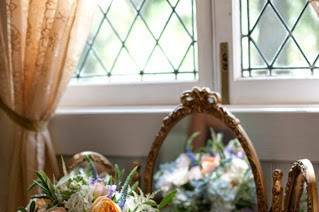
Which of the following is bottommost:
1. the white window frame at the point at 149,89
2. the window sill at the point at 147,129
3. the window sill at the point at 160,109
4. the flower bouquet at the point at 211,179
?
the flower bouquet at the point at 211,179

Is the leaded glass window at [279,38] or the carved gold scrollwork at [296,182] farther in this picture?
the leaded glass window at [279,38]

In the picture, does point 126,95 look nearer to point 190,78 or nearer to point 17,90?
point 190,78

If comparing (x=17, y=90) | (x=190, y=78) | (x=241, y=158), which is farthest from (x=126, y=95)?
(x=241, y=158)

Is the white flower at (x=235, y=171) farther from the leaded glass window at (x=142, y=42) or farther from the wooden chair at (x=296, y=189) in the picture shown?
the leaded glass window at (x=142, y=42)

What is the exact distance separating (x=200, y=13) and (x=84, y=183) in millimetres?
631

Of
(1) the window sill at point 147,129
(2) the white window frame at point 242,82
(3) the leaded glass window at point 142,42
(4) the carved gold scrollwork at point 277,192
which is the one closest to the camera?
(4) the carved gold scrollwork at point 277,192

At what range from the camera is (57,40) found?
1.59 meters

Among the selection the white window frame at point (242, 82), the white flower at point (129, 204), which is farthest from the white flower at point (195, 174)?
the white flower at point (129, 204)

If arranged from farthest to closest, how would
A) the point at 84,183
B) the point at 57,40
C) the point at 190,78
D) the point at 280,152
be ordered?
the point at 190,78, the point at 57,40, the point at 280,152, the point at 84,183

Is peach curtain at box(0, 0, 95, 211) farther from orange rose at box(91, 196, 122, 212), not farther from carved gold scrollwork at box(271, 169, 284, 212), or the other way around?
carved gold scrollwork at box(271, 169, 284, 212)

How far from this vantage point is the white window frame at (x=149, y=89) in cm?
164

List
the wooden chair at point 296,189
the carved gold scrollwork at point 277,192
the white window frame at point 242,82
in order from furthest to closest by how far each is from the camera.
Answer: the white window frame at point 242,82
the carved gold scrollwork at point 277,192
the wooden chair at point 296,189

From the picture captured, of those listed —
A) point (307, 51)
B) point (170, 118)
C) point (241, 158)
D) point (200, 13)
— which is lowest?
point (241, 158)

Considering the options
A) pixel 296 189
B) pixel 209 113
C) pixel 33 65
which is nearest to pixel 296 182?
pixel 296 189
